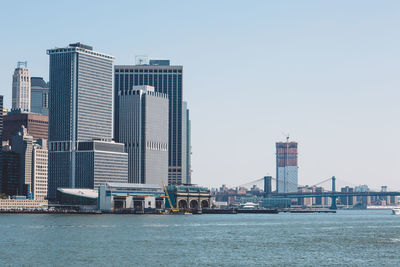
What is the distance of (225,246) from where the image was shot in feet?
384

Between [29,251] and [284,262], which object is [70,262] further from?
[284,262]

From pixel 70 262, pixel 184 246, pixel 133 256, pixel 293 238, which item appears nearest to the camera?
pixel 70 262

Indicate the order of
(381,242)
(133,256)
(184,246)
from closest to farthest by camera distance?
(133,256)
(184,246)
(381,242)

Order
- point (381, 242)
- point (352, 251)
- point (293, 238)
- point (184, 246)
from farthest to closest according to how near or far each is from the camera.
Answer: point (293, 238) → point (381, 242) → point (184, 246) → point (352, 251)

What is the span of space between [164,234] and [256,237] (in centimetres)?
1866

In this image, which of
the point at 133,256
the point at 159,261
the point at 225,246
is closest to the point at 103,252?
the point at 133,256

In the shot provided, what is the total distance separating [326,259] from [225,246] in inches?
898

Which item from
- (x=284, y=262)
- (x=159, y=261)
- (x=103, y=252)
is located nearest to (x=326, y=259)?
(x=284, y=262)

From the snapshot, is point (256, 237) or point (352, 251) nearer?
point (352, 251)

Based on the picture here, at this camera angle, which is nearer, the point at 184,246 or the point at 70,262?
the point at 70,262

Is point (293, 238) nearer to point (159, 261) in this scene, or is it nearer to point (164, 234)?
point (164, 234)

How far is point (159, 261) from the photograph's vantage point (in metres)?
95.0

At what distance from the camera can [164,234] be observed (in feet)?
484

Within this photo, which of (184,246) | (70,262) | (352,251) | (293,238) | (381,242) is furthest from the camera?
(293,238)
